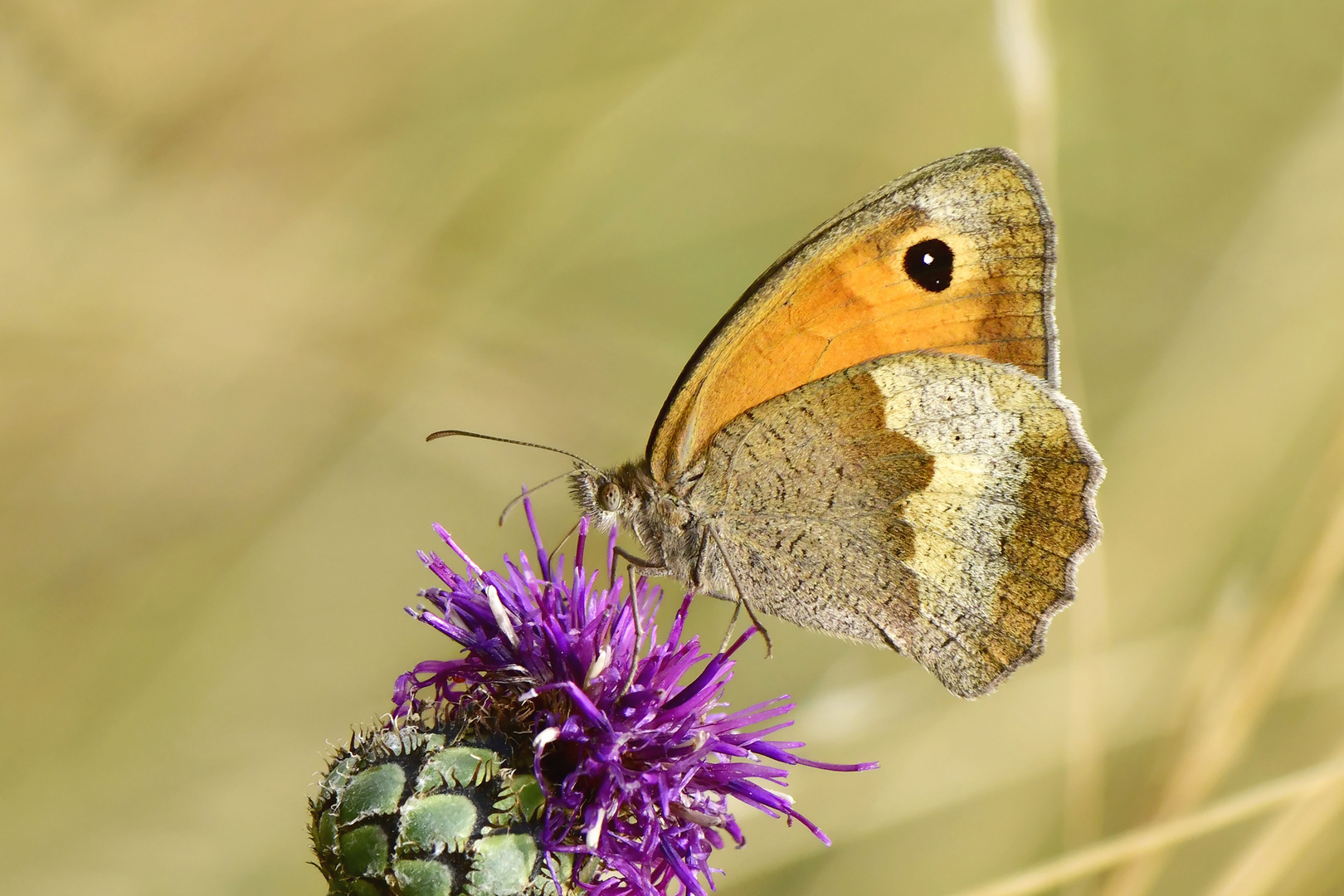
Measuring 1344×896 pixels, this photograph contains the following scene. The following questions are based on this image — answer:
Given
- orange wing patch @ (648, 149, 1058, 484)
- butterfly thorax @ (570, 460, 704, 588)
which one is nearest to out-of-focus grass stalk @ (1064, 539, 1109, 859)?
orange wing patch @ (648, 149, 1058, 484)

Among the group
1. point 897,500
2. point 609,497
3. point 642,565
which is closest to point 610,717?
point 642,565

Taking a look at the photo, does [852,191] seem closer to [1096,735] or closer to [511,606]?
[1096,735]

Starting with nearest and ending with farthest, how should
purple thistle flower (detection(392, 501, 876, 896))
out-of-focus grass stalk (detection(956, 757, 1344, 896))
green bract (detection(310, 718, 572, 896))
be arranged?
green bract (detection(310, 718, 572, 896)) → purple thistle flower (detection(392, 501, 876, 896)) → out-of-focus grass stalk (detection(956, 757, 1344, 896))

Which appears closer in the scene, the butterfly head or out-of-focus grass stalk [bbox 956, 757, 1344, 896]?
→ out-of-focus grass stalk [bbox 956, 757, 1344, 896]

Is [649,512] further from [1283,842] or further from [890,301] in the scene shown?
[1283,842]

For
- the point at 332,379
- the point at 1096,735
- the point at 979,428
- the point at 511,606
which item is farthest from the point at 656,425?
the point at 332,379

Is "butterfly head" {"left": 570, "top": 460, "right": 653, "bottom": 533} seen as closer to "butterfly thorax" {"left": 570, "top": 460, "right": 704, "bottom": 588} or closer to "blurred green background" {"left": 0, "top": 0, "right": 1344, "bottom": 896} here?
"butterfly thorax" {"left": 570, "top": 460, "right": 704, "bottom": 588}

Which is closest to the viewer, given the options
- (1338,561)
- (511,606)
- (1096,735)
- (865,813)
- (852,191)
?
(511,606)

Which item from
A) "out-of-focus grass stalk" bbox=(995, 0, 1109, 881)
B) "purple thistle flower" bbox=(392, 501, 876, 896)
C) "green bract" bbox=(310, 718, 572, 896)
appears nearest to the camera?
"green bract" bbox=(310, 718, 572, 896)
